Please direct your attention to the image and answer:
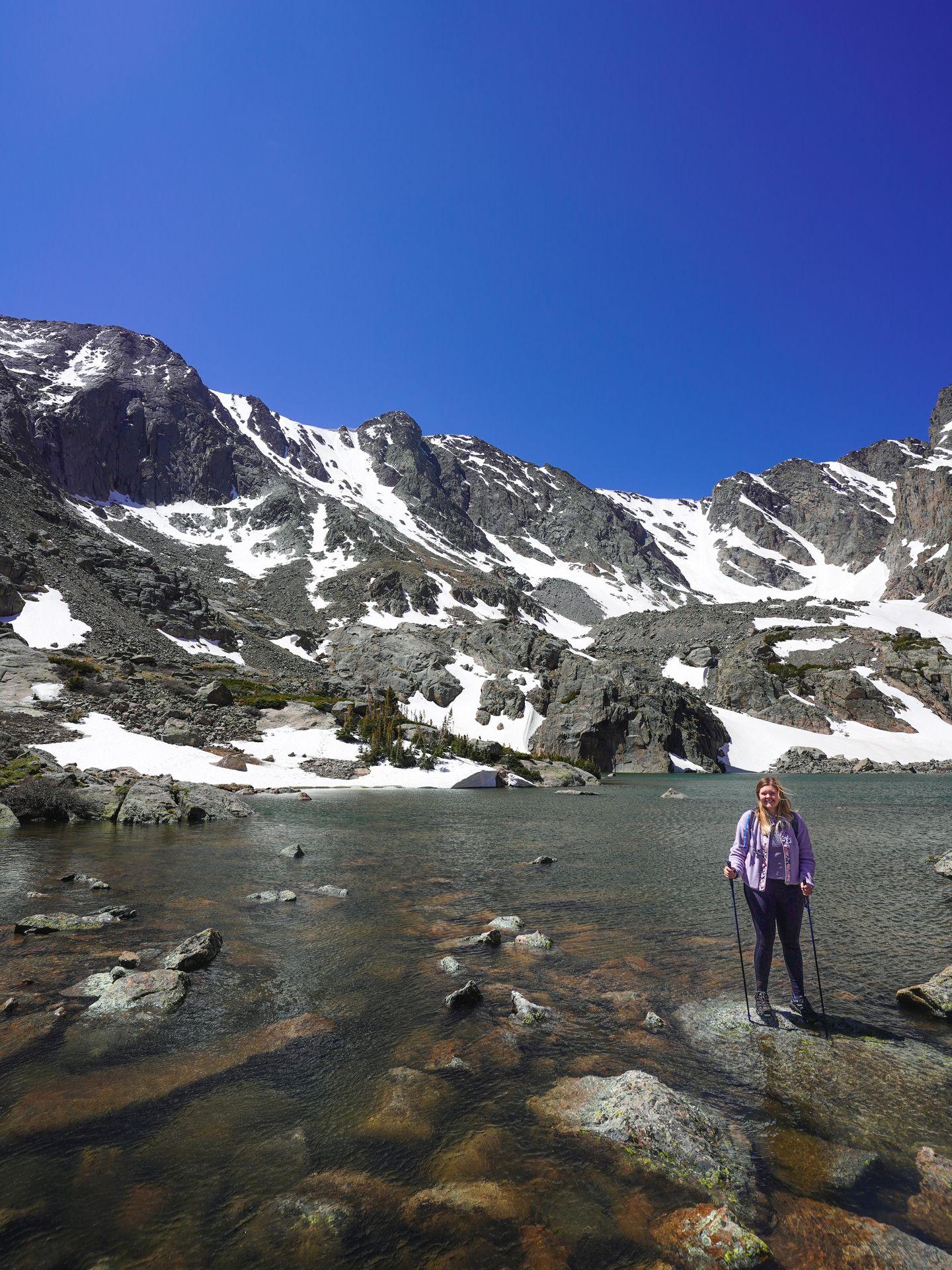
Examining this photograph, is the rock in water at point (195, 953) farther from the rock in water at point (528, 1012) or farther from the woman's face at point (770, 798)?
the woman's face at point (770, 798)

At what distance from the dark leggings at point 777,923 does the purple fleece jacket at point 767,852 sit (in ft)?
0.42

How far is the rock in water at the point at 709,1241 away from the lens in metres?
4.27

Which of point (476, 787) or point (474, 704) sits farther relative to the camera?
point (474, 704)

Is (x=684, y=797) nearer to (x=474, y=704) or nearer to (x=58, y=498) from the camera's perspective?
(x=474, y=704)

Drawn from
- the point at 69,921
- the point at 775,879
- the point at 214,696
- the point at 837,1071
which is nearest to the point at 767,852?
the point at 775,879

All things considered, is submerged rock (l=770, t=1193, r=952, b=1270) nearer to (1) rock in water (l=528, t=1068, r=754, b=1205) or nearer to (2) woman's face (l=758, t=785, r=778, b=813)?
(1) rock in water (l=528, t=1068, r=754, b=1205)

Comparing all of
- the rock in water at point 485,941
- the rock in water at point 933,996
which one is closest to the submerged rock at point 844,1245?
the rock in water at point 933,996

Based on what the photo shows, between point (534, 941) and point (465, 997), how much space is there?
330cm

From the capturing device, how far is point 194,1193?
4.90 meters

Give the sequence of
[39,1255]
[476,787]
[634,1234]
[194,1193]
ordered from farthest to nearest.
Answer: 1. [476,787]
2. [194,1193]
3. [634,1234]
4. [39,1255]

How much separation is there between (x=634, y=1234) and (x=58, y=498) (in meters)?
167

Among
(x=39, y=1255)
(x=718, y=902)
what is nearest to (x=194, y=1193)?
(x=39, y=1255)

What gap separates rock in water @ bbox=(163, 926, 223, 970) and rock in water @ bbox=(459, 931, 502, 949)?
14.5 feet

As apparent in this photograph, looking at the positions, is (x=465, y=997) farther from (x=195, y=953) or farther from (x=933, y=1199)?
(x=933, y=1199)
